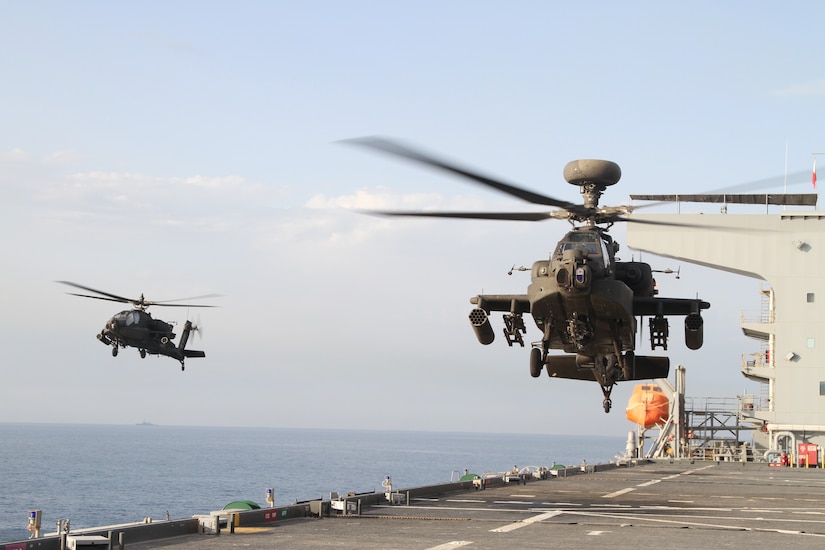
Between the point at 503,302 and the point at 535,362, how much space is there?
2450 mm

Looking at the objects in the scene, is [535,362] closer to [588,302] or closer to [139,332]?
[588,302]

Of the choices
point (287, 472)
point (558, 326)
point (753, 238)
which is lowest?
point (287, 472)

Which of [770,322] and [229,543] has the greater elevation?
[770,322]

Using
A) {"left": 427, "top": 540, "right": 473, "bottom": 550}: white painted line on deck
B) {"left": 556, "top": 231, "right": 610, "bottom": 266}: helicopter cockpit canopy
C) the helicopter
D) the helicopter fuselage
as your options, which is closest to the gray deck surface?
{"left": 427, "top": 540, "right": 473, "bottom": 550}: white painted line on deck

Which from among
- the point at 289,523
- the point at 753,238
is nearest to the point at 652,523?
the point at 289,523

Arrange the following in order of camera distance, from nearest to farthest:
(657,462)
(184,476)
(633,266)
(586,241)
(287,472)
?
1. (586,241)
2. (633,266)
3. (657,462)
4. (184,476)
5. (287,472)

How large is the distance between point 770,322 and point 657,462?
14.0 m

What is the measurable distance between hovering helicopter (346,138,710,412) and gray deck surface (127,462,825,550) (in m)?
5.01

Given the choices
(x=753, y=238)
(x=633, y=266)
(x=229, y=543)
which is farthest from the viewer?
(x=753, y=238)

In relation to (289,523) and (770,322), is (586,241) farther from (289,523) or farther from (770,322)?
(770,322)

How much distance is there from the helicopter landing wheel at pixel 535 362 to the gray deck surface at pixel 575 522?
4.68 metres

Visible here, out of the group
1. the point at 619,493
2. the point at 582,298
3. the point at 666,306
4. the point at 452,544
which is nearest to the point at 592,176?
the point at 582,298

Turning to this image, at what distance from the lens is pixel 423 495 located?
3881 cm

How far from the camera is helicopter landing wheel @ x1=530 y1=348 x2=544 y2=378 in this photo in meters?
31.9
